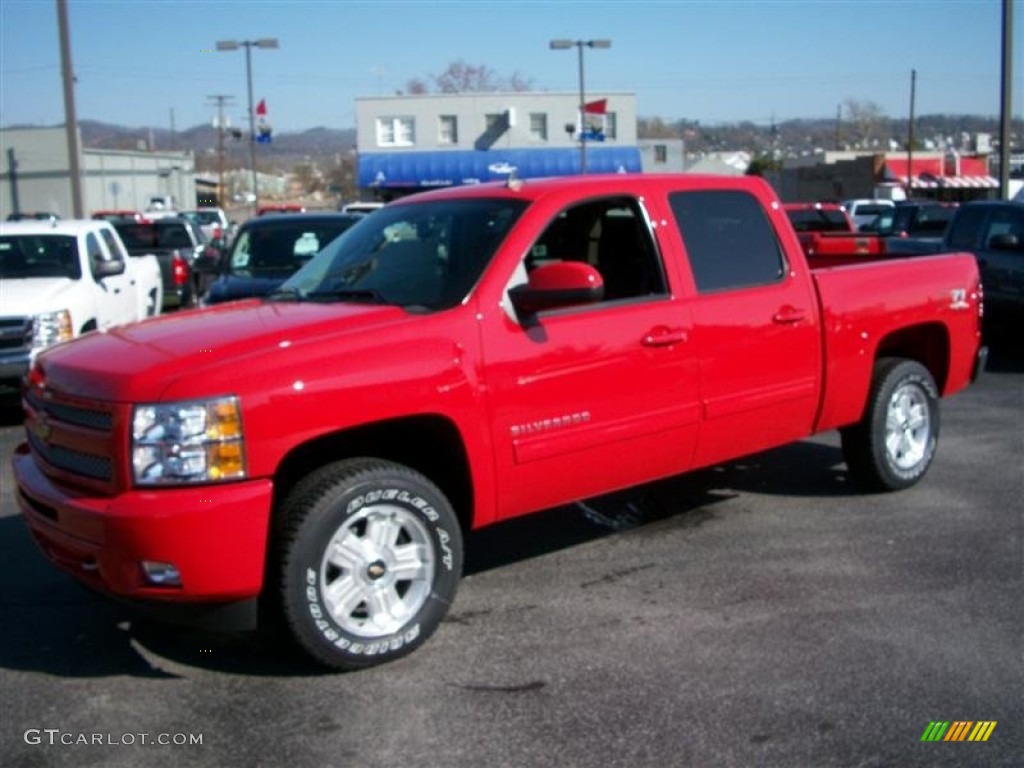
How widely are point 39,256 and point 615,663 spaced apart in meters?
8.79

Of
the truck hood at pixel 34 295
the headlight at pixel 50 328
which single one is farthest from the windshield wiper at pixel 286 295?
the truck hood at pixel 34 295

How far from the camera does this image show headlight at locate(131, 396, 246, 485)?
4203mm

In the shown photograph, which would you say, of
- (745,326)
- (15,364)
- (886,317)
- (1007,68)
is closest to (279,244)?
(15,364)

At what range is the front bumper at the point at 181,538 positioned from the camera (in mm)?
4145

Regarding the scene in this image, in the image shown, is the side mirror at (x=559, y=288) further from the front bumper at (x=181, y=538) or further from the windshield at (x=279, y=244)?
the windshield at (x=279, y=244)

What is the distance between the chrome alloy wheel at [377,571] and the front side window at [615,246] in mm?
1595

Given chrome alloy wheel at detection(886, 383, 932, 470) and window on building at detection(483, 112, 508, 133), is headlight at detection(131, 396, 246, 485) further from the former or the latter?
window on building at detection(483, 112, 508, 133)

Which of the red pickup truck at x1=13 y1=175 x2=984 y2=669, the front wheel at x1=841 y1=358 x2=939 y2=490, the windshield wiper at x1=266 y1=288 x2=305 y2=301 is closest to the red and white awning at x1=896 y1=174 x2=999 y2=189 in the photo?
the front wheel at x1=841 y1=358 x2=939 y2=490

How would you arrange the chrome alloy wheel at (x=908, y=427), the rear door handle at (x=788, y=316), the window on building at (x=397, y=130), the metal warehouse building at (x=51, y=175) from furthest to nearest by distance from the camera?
the window on building at (x=397, y=130) < the metal warehouse building at (x=51, y=175) < the chrome alloy wheel at (x=908, y=427) < the rear door handle at (x=788, y=316)

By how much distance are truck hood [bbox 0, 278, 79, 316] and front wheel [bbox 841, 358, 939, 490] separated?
6.83m

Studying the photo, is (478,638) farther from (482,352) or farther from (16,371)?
(16,371)

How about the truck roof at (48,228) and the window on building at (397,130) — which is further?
the window on building at (397,130)

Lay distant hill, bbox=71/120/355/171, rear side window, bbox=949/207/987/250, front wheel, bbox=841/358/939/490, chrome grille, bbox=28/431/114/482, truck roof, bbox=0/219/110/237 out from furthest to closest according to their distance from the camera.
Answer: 1. distant hill, bbox=71/120/355/171
2. rear side window, bbox=949/207/987/250
3. truck roof, bbox=0/219/110/237
4. front wheel, bbox=841/358/939/490
5. chrome grille, bbox=28/431/114/482

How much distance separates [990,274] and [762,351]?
26.0ft
